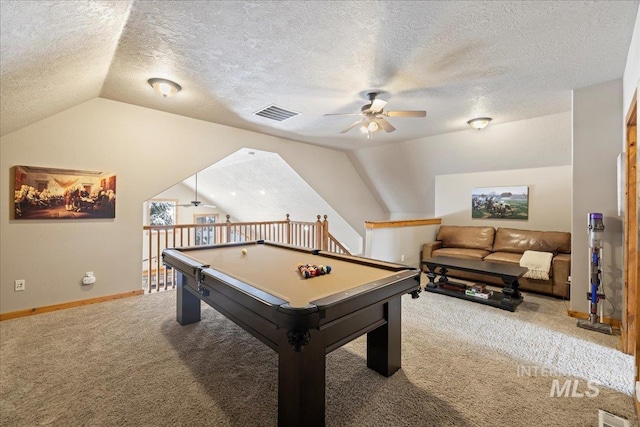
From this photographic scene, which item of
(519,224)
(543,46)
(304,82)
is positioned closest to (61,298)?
(304,82)

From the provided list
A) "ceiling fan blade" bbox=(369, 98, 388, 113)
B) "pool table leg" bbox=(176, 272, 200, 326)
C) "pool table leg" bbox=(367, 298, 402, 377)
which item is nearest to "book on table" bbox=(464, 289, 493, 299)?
"pool table leg" bbox=(367, 298, 402, 377)

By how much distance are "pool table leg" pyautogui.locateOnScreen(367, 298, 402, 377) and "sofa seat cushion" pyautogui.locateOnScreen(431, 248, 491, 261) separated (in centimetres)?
320

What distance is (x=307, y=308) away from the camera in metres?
1.38

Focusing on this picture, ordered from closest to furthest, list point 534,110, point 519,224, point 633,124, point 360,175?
point 633,124 → point 534,110 → point 519,224 → point 360,175

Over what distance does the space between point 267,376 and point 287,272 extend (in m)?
0.79

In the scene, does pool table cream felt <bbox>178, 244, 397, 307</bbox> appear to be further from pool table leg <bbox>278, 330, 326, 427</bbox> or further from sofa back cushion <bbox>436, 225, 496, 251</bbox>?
sofa back cushion <bbox>436, 225, 496, 251</bbox>

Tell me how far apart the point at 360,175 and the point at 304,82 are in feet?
14.5

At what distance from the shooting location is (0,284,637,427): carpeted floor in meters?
1.72

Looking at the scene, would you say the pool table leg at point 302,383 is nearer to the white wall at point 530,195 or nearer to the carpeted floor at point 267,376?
the carpeted floor at point 267,376

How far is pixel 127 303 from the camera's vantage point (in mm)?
3625

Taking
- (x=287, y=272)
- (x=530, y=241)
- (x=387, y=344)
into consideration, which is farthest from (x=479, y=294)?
(x=287, y=272)

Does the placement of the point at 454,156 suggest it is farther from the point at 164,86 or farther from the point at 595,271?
the point at 164,86

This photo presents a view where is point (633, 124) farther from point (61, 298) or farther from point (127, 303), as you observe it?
point (61, 298)

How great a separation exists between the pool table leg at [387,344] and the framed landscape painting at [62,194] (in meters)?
3.74
